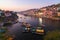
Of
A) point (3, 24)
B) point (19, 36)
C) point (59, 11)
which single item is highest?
point (59, 11)

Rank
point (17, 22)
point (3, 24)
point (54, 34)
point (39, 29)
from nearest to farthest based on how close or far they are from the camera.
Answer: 1. point (54, 34)
2. point (39, 29)
3. point (3, 24)
4. point (17, 22)

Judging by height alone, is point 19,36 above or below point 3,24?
below

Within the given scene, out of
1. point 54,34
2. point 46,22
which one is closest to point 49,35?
point 54,34

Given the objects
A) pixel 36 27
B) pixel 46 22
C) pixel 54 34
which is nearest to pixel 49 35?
pixel 54 34

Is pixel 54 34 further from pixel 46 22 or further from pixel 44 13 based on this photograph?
pixel 46 22

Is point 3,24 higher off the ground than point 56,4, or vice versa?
point 56,4

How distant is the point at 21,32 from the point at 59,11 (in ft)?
4.22

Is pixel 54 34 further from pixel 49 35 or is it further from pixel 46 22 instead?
pixel 46 22

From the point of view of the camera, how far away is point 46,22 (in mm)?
5566

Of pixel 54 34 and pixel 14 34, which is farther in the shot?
pixel 14 34

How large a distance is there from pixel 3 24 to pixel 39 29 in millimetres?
1106

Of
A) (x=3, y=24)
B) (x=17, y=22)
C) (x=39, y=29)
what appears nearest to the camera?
(x=39, y=29)

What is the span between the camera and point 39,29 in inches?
183

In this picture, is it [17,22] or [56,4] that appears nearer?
[56,4]
